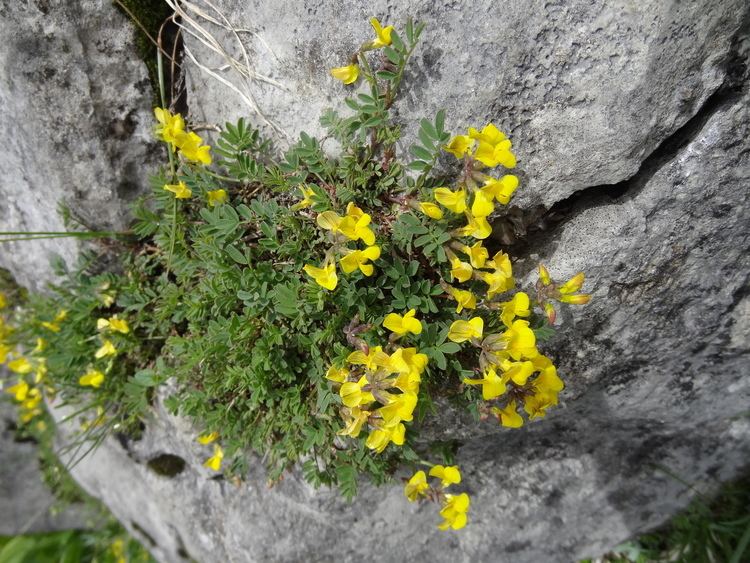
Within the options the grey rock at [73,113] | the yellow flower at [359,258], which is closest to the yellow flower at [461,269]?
the yellow flower at [359,258]

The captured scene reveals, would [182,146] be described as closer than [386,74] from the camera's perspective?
No

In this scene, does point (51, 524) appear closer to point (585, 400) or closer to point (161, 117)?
point (161, 117)

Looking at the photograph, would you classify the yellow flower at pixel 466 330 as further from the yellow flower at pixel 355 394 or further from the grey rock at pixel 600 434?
the grey rock at pixel 600 434

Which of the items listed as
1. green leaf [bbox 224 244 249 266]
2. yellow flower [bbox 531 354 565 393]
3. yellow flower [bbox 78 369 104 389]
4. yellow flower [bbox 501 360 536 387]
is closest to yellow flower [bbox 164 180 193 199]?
green leaf [bbox 224 244 249 266]

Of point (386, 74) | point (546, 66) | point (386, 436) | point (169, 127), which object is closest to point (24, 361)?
point (169, 127)

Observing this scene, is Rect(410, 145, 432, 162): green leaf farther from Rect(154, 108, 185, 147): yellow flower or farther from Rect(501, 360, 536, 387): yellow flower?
Rect(154, 108, 185, 147): yellow flower

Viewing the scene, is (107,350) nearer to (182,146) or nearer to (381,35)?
(182,146)
